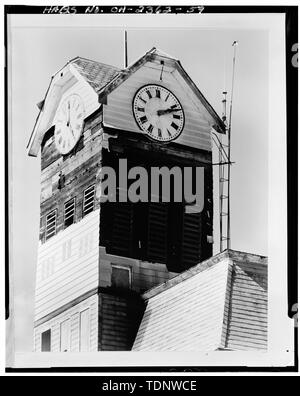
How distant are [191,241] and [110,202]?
141cm

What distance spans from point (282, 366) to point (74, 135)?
15.2 ft

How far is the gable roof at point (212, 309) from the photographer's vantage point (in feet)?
92.9

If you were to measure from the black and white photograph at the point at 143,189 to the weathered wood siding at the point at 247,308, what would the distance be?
0.02m

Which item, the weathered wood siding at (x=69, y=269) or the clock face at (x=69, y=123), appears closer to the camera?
the weathered wood siding at (x=69, y=269)

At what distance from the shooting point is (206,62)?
29.5m

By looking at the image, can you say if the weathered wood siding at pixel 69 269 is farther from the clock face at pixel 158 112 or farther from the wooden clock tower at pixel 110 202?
the clock face at pixel 158 112

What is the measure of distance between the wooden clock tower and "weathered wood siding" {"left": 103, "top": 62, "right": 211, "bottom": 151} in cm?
1

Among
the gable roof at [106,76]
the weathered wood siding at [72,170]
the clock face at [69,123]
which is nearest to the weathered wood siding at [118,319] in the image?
the weathered wood siding at [72,170]

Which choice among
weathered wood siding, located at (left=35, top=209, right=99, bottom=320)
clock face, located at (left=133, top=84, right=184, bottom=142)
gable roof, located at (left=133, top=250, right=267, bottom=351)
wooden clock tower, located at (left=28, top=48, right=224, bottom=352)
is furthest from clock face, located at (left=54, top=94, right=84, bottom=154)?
gable roof, located at (left=133, top=250, right=267, bottom=351)

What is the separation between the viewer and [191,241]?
29625mm

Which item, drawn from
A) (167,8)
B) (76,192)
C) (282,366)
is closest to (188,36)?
(167,8)

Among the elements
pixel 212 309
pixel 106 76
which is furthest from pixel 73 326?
pixel 106 76

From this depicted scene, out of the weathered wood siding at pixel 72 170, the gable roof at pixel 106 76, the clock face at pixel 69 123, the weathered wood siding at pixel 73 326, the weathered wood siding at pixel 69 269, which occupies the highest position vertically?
the gable roof at pixel 106 76
